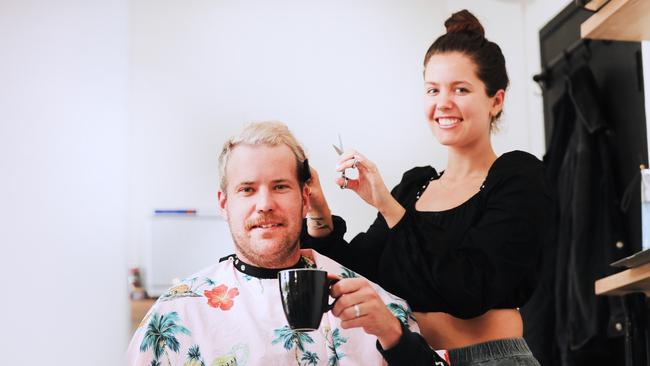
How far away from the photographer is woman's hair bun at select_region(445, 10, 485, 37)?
5.41 feet

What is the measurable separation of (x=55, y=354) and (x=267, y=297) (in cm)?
76

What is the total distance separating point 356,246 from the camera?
5.25ft

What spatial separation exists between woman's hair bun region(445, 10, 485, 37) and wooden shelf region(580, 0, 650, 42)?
17.2 inches

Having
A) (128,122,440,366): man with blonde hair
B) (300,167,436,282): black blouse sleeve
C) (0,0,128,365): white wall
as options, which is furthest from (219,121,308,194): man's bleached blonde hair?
(0,0,128,365): white wall

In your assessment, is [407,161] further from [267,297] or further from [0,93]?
[0,93]

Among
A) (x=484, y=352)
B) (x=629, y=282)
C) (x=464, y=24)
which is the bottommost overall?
(x=484, y=352)

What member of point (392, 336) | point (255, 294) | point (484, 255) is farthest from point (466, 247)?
point (255, 294)

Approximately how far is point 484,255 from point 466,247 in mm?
35

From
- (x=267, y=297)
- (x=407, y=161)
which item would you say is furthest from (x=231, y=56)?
(x=267, y=297)

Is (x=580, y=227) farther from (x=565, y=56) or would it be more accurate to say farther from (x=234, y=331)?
(x=234, y=331)

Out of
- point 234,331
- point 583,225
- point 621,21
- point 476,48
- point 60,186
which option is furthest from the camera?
point 583,225

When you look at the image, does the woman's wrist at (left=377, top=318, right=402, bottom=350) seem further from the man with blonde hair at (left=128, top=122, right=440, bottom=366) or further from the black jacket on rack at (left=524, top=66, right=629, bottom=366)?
the black jacket on rack at (left=524, top=66, right=629, bottom=366)

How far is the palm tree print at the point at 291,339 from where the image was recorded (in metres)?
1.43

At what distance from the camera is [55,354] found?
0.74m
